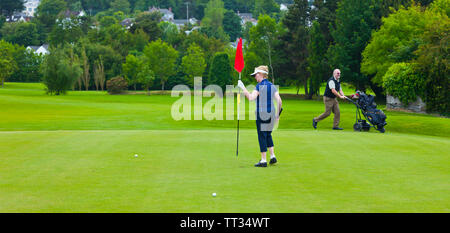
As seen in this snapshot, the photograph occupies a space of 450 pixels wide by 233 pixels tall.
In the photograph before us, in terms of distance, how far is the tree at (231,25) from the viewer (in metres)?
190

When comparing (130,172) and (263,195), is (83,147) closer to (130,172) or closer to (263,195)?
(130,172)

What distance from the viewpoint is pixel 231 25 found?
19075 centimetres

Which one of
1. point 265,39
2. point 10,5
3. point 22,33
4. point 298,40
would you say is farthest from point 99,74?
point 10,5

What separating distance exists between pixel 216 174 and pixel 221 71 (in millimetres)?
79901

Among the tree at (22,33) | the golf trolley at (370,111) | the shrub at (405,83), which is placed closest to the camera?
the golf trolley at (370,111)

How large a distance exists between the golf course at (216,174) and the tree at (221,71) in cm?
7115

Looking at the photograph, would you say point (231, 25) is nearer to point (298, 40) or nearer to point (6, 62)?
point (6, 62)

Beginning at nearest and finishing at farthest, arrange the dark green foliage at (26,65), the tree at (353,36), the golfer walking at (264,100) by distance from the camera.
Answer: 1. the golfer walking at (264,100)
2. the tree at (353,36)
3. the dark green foliage at (26,65)

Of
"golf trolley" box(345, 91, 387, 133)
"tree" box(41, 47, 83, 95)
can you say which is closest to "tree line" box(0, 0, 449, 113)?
"tree" box(41, 47, 83, 95)

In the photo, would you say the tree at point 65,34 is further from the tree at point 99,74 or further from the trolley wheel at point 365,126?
the trolley wheel at point 365,126

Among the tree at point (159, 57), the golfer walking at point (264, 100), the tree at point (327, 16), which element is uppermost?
the tree at point (327, 16)

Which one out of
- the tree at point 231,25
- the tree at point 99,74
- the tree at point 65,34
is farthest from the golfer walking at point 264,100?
the tree at point 231,25
